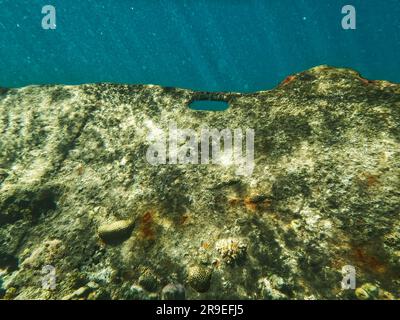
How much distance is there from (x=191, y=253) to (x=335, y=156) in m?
2.41

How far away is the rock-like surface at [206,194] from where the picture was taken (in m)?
3.62

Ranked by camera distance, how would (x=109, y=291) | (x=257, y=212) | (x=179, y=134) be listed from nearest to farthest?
(x=109, y=291) < (x=257, y=212) < (x=179, y=134)

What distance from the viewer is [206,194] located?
4.50 m

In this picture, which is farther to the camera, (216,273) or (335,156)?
(335,156)

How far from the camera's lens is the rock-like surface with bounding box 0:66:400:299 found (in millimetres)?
3625

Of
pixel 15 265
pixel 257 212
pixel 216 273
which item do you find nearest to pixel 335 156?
pixel 257 212

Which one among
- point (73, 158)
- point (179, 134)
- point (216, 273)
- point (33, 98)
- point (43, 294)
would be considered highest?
point (33, 98)

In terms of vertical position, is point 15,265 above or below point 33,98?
below

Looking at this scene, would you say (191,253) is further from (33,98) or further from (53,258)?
(33,98)

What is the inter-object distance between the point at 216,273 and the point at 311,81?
3.63 metres

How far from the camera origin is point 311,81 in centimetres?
532

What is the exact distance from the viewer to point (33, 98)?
5.97m
